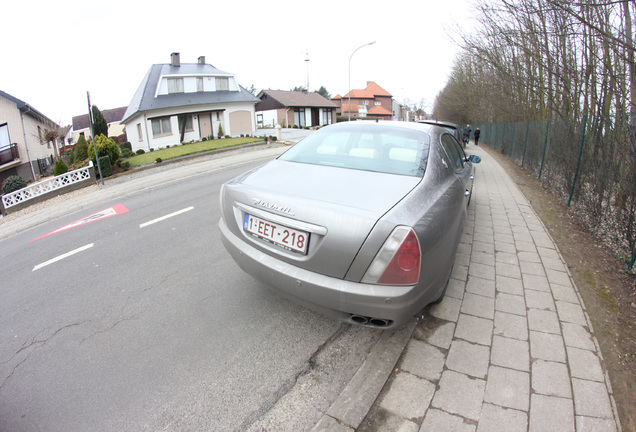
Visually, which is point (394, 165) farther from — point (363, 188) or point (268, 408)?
point (268, 408)

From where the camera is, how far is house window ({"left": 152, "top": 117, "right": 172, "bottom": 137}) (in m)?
27.7

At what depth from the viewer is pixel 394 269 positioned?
6.55 ft

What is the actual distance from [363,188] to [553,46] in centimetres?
1038

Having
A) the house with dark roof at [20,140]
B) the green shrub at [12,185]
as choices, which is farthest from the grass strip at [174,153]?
the house with dark roof at [20,140]

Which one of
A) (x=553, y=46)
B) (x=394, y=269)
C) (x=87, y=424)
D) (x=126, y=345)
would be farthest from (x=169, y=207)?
(x=553, y=46)

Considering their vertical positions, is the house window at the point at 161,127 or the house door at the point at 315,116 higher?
the house door at the point at 315,116

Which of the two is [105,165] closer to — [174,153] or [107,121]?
[174,153]

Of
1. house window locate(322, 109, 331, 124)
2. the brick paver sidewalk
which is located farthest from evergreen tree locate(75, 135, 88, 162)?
house window locate(322, 109, 331, 124)

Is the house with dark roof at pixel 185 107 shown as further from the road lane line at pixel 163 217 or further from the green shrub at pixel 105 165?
the road lane line at pixel 163 217

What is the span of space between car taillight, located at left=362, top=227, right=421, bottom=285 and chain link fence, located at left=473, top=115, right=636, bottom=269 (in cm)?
353

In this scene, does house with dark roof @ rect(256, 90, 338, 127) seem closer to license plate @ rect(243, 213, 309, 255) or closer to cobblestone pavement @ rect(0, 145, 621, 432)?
cobblestone pavement @ rect(0, 145, 621, 432)

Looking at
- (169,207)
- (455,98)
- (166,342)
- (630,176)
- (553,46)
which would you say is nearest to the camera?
(166,342)

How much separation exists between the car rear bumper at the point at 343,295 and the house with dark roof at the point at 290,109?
47.6m

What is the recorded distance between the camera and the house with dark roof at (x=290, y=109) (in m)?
48.1
